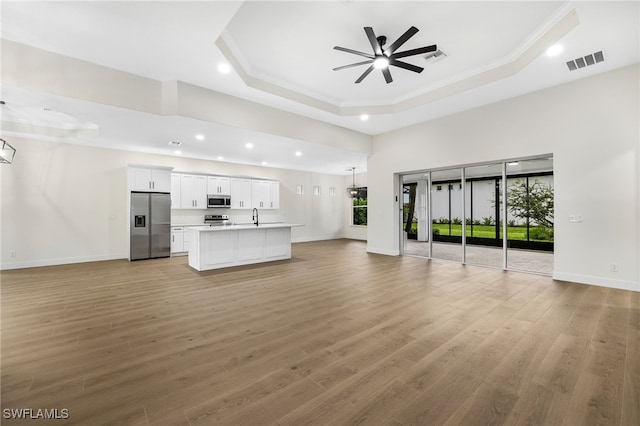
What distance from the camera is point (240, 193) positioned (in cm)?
938

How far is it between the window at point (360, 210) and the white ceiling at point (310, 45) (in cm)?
603

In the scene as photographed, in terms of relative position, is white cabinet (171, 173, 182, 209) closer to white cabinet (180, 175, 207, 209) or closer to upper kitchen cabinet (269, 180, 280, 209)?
white cabinet (180, 175, 207, 209)

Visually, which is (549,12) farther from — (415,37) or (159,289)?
(159,289)

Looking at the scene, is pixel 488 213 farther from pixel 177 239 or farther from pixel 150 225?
→ pixel 150 225

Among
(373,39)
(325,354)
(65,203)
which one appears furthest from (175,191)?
(325,354)

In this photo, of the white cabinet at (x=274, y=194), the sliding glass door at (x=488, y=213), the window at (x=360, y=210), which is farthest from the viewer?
the window at (x=360, y=210)

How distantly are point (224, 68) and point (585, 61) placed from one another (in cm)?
556

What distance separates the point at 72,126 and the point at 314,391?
26.7ft

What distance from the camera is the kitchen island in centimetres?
570

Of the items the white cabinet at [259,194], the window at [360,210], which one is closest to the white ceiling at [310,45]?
the white cabinet at [259,194]

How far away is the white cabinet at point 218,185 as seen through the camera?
28.7ft

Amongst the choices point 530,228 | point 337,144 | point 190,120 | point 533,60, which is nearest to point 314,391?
point 190,120
